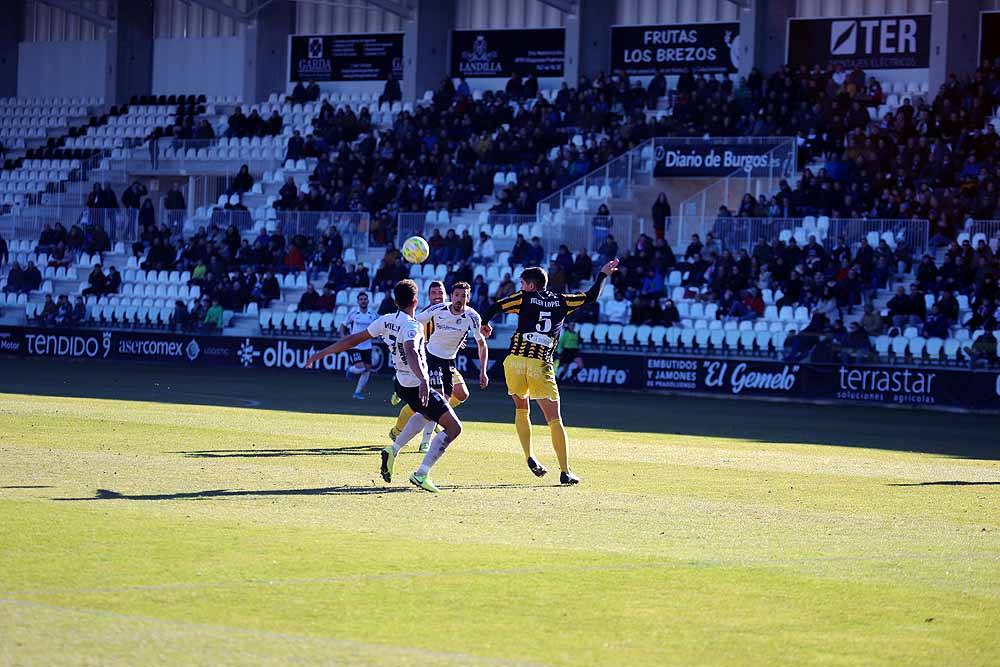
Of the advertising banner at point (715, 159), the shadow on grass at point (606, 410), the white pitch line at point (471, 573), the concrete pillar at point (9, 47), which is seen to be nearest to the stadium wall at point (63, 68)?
the concrete pillar at point (9, 47)

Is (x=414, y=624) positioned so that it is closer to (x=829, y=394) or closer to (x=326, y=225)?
(x=829, y=394)

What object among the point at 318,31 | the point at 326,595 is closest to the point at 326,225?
the point at 318,31

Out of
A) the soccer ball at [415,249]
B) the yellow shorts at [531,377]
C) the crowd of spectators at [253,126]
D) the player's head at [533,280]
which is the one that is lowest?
the yellow shorts at [531,377]

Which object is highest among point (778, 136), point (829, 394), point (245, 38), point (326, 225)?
point (245, 38)

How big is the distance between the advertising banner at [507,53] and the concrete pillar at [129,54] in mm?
12524

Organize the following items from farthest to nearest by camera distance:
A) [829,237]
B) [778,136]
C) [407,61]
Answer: [407,61] < [778,136] < [829,237]

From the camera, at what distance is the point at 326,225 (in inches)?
1649

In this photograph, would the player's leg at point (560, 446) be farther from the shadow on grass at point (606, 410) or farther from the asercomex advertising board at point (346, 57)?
the asercomex advertising board at point (346, 57)

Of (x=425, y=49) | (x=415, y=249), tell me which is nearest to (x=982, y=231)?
(x=415, y=249)

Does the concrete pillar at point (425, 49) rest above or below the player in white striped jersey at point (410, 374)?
above

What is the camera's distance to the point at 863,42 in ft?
146

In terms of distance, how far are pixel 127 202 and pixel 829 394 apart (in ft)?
79.7

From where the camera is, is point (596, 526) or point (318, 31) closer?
point (596, 526)

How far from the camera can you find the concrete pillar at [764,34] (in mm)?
44688
